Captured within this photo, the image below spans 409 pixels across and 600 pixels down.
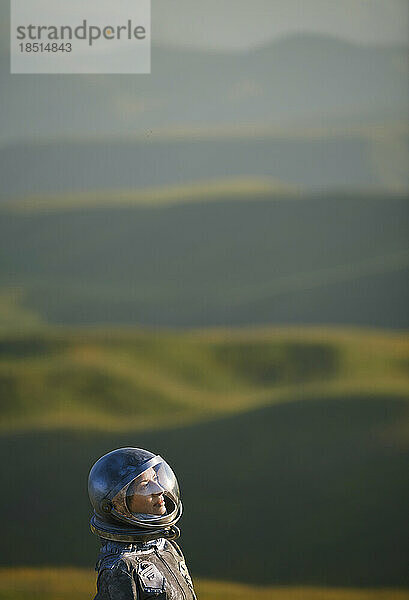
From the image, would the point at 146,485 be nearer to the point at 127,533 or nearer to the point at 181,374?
the point at 127,533

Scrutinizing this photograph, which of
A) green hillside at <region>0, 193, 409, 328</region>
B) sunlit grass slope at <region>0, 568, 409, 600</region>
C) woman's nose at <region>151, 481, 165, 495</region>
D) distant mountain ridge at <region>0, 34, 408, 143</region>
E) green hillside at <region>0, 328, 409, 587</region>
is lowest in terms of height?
sunlit grass slope at <region>0, 568, 409, 600</region>

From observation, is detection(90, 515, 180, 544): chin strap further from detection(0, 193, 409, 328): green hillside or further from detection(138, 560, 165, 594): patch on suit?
detection(0, 193, 409, 328): green hillside

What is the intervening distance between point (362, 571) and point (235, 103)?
6.11 feet

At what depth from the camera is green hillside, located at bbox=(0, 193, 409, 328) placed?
3.68m

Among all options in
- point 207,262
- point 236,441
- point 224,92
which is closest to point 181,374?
point 236,441

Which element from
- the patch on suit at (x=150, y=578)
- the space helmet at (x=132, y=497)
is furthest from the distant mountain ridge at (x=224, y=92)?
the patch on suit at (x=150, y=578)

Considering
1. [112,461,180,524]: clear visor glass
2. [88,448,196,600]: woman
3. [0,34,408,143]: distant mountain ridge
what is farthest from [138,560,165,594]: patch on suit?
[0,34,408,143]: distant mountain ridge

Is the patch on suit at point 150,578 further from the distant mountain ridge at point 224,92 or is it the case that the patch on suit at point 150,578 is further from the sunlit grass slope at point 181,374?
the distant mountain ridge at point 224,92

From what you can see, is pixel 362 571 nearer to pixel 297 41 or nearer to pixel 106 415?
pixel 106 415

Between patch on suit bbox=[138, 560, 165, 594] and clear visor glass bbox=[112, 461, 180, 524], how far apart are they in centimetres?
11

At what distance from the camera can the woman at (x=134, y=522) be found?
216 centimetres

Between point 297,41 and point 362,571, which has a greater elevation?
point 297,41

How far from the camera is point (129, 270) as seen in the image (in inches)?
145

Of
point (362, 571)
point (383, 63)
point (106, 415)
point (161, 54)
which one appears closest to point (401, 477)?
point (362, 571)
